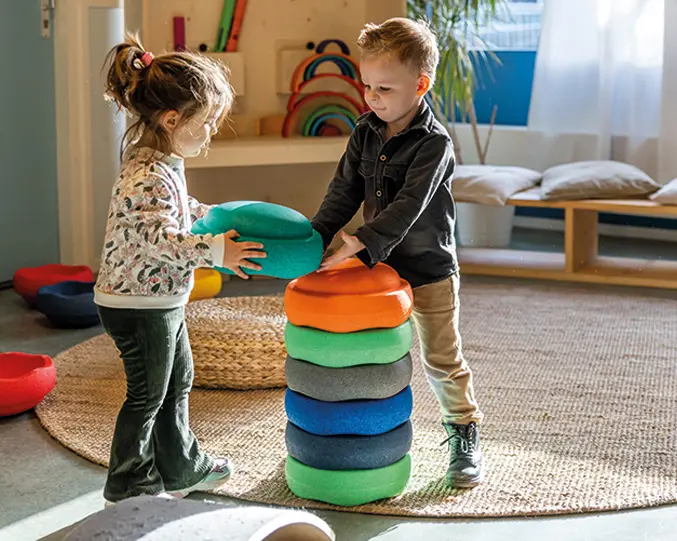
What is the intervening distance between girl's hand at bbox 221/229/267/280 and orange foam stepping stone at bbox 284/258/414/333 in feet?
0.53

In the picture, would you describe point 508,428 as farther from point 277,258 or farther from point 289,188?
point 289,188

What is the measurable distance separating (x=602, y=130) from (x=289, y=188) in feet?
4.77

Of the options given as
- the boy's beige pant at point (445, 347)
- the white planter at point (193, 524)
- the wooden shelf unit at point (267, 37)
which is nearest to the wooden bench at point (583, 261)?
the wooden shelf unit at point (267, 37)


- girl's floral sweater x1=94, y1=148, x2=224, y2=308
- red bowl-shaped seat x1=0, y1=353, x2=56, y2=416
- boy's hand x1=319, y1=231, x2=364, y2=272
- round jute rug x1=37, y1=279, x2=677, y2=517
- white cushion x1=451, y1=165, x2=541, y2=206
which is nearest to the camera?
girl's floral sweater x1=94, y1=148, x2=224, y2=308

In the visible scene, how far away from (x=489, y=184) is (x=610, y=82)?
94 centimetres

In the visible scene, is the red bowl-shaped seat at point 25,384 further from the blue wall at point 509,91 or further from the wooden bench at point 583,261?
the blue wall at point 509,91

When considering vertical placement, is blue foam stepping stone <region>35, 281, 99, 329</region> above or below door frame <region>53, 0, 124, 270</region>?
below

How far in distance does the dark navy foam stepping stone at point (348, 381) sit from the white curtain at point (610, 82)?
285cm

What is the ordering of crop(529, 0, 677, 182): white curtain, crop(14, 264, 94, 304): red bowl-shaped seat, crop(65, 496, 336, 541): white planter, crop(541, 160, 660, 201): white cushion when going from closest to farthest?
crop(65, 496, 336, 541): white planter, crop(14, 264, 94, 304): red bowl-shaped seat, crop(541, 160, 660, 201): white cushion, crop(529, 0, 677, 182): white curtain

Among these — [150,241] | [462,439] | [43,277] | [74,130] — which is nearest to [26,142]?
[74,130]

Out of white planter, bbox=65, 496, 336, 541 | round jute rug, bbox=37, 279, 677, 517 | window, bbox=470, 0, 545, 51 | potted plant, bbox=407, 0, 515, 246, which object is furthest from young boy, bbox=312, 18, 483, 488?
window, bbox=470, 0, 545, 51

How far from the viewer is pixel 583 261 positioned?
4070mm

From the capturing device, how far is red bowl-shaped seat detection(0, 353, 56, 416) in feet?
7.99

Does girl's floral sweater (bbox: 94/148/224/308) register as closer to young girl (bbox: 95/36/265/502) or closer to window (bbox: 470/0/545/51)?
young girl (bbox: 95/36/265/502)
